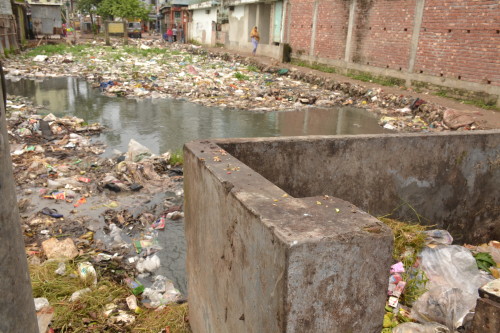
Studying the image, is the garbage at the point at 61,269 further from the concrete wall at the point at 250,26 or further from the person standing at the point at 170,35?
the person standing at the point at 170,35

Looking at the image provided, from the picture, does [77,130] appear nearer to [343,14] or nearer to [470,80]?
[470,80]

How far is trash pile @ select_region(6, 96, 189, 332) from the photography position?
273cm

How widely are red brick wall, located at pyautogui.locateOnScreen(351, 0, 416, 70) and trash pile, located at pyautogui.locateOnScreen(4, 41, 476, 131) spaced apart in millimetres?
1403

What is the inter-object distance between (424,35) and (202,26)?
76.3 feet

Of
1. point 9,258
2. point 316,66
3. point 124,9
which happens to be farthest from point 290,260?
point 124,9

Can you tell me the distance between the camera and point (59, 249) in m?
3.39

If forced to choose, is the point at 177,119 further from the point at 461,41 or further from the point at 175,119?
the point at 461,41

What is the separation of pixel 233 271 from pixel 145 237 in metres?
2.41

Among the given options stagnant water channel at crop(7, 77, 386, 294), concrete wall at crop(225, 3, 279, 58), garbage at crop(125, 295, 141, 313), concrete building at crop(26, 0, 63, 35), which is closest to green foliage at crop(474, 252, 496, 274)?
garbage at crop(125, 295, 141, 313)

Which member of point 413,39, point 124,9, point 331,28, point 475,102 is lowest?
point 475,102

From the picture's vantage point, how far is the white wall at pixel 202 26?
2927 centimetres

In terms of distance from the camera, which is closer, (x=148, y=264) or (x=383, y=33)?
(x=148, y=264)

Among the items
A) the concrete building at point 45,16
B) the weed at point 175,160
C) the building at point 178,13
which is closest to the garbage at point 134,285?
the weed at point 175,160

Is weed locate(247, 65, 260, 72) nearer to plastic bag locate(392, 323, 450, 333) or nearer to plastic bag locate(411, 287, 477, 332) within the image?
plastic bag locate(411, 287, 477, 332)
